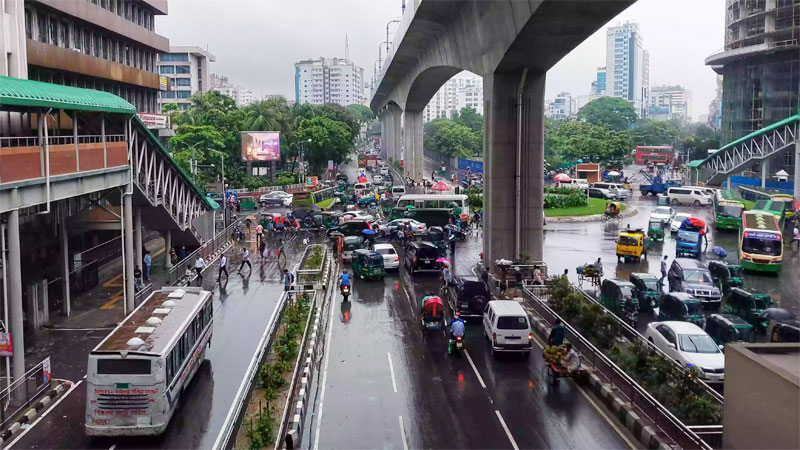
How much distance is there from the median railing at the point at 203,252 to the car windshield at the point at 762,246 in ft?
86.8

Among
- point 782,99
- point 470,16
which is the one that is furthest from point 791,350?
point 782,99

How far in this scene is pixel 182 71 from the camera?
118 meters

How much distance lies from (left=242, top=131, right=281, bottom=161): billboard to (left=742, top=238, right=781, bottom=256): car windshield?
172 ft

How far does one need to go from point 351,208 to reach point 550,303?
128 ft

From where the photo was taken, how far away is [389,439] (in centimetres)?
1553

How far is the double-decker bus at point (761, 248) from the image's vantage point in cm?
3475

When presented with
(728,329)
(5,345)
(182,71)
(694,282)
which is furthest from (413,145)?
(5,345)

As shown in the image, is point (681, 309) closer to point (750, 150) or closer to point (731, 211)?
point (731, 211)

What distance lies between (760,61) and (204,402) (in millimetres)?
77673

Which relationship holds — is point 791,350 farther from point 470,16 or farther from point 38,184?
point 470,16

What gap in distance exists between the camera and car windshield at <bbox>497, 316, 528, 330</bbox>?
21.1 metres

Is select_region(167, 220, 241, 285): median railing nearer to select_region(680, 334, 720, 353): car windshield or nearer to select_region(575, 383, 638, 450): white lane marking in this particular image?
select_region(575, 383, 638, 450): white lane marking

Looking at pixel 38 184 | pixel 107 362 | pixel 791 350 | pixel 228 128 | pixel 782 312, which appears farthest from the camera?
pixel 228 128

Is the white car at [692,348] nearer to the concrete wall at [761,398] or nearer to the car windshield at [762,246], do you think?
the concrete wall at [761,398]
